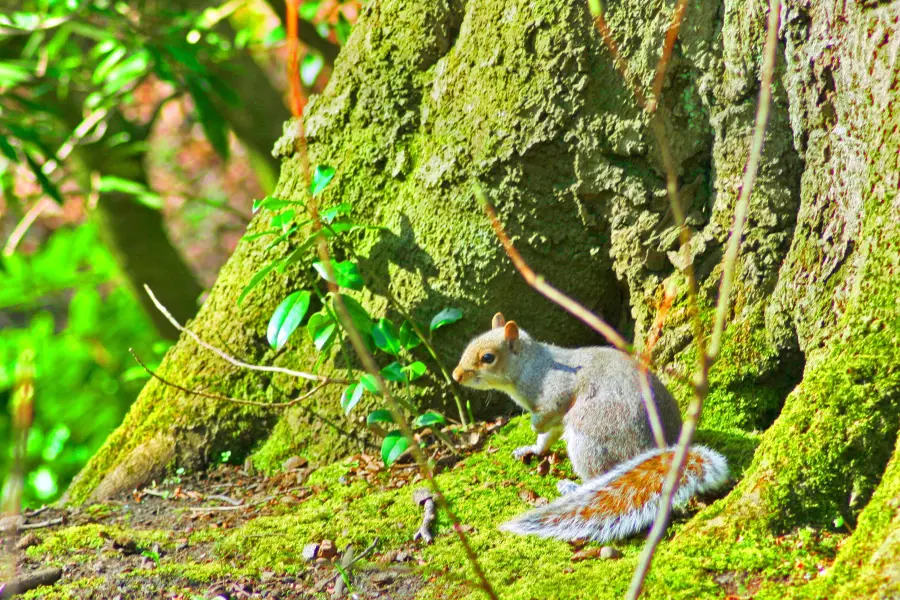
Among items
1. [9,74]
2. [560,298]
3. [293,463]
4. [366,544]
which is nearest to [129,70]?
[9,74]

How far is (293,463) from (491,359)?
2.84 ft

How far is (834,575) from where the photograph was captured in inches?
65.9

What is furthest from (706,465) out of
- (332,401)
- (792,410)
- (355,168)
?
(355,168)

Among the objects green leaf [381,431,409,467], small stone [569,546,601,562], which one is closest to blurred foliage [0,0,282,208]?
green leaf [381,431,409,467]

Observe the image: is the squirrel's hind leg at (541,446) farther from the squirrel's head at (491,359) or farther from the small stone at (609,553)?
the small stone at (609,553)

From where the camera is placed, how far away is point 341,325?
2.96 metres

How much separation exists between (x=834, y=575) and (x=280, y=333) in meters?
1.78

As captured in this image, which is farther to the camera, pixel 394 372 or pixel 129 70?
pixel 129 70

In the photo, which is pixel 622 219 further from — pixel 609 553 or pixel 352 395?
pixel 609 553

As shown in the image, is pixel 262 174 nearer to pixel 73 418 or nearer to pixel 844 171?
pixel 73 418

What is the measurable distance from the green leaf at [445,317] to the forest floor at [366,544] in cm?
40

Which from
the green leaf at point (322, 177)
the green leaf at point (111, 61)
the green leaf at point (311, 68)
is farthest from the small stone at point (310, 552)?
the green leaf at point (311, 68)

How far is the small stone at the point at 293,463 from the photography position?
3.20m

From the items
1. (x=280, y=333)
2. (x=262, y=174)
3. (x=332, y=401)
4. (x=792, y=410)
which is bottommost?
(x=792, y=410)
